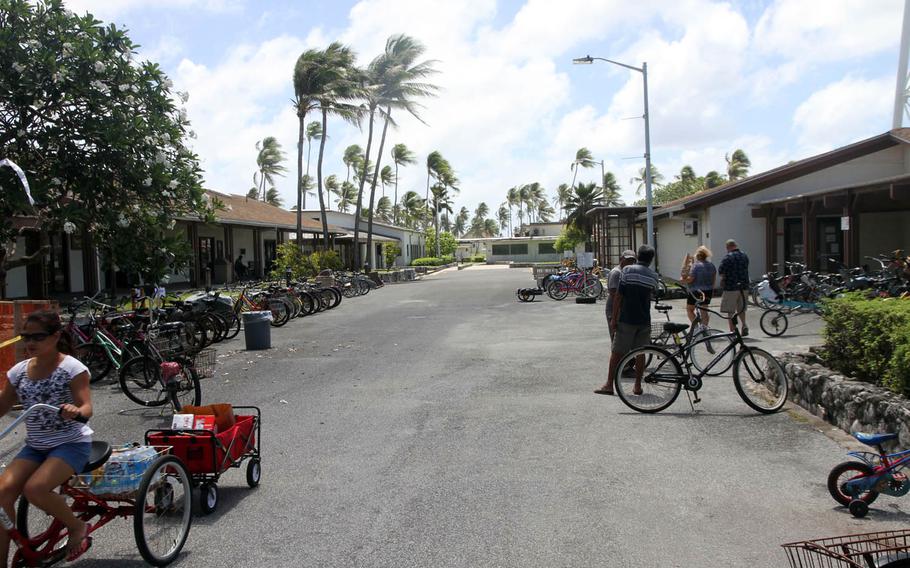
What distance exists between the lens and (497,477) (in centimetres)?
561

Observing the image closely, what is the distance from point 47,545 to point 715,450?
16.8 feet

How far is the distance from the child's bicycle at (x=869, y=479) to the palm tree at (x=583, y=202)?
49223mm

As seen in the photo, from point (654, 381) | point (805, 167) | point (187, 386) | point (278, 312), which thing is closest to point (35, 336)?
point (187, 386)

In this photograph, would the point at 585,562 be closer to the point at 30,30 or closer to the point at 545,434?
the point at 545,434

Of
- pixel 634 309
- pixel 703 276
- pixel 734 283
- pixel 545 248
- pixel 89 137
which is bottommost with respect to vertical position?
pixel 634 309

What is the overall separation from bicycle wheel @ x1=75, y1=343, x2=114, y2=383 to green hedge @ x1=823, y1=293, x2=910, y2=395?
915cm

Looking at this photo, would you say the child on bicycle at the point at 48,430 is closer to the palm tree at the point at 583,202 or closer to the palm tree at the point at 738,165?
the palm tree at the point at 583,202

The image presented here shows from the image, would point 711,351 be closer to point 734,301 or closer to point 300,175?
point 734,301

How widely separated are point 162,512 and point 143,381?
186 inches

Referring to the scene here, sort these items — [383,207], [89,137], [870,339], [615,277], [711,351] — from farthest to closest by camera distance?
[383,207] < [89,137] < [615,277] < [711,351] < [870,339]

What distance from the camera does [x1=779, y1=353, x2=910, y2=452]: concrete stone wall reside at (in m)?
5.88

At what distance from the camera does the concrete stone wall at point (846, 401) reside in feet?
19.3

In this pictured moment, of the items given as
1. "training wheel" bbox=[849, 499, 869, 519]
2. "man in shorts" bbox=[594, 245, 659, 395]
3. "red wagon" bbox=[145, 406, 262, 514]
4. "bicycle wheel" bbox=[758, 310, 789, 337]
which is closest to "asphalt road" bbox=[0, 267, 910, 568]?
"training wheel" bbox=[849, 499, 869, 519]

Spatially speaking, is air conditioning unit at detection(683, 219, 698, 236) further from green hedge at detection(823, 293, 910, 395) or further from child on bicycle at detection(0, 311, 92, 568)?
child on bicycle at detection(0, 311, 92, 568)
